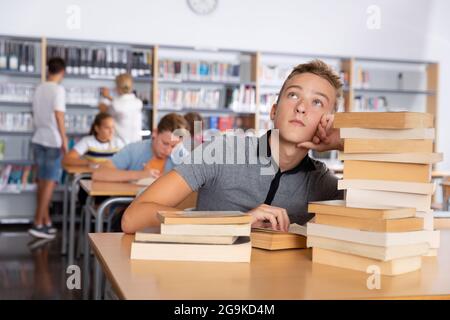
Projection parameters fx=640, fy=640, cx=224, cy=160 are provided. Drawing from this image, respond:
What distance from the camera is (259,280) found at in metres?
1.23

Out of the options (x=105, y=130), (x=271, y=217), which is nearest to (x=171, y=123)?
(x=105, y=130)

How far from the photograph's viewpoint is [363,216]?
4.30ft

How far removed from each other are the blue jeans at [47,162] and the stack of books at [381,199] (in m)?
5.28

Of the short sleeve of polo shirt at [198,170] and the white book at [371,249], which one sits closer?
the white book at [371,249]

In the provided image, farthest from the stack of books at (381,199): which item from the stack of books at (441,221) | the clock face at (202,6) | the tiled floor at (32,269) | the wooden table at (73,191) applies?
the clock face at (202,6)

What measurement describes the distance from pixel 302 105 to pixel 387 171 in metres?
0.50

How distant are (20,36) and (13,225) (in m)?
2.04

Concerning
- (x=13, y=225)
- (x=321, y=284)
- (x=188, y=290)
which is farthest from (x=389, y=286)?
(x=13, y=225)

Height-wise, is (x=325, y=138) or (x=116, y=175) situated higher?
(x=325, y=138)

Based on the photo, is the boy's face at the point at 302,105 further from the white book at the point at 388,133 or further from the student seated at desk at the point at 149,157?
the student seated at desk at the point at 149,157

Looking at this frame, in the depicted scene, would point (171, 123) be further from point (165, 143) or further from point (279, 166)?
point (279, 166)

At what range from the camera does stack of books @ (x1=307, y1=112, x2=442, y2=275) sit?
4.27ft

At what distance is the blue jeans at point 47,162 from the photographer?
634cm

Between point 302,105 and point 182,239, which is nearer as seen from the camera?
point 182,239
